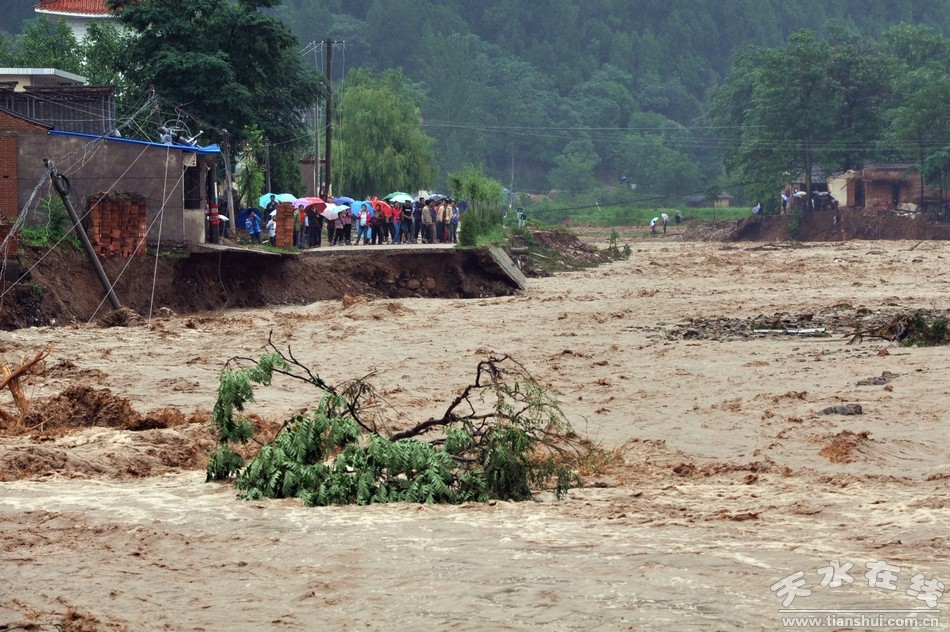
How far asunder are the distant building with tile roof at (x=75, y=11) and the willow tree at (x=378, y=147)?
1275 centimetres

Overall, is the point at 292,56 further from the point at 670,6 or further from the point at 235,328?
the point at 670,6

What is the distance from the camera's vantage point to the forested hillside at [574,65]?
4739 inches

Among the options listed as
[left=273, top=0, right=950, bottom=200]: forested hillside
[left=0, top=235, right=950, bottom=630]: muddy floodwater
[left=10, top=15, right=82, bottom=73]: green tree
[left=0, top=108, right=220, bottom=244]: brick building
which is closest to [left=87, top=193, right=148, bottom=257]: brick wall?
[left=0, top=108, right=220, bottom=244]: brick building

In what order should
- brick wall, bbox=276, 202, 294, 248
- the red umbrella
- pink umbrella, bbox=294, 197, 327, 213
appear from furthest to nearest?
1. the red umbrella
2. pink umbrella, bbox=294, 197, 327, 213
3. brick wall, bbox=276, 202, 294, 248

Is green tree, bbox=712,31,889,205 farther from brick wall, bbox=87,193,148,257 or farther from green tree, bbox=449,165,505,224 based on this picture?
brick wall, bbox=87,193,148,257

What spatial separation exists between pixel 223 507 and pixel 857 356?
37.2 ft

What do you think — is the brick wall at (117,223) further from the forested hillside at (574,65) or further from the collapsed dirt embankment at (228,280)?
the forested hillside at (574,65)

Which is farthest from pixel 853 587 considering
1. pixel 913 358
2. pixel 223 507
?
pixel 913 358

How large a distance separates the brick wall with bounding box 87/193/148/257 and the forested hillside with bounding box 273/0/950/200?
3137 inches

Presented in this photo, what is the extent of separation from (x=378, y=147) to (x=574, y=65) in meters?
82.9

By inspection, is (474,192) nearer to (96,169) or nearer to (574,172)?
(96,169)

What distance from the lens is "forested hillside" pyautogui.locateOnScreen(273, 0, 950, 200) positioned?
4739 inches

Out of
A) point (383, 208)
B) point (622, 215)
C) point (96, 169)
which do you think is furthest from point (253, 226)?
point (622, 215)

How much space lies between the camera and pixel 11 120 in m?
29.5
